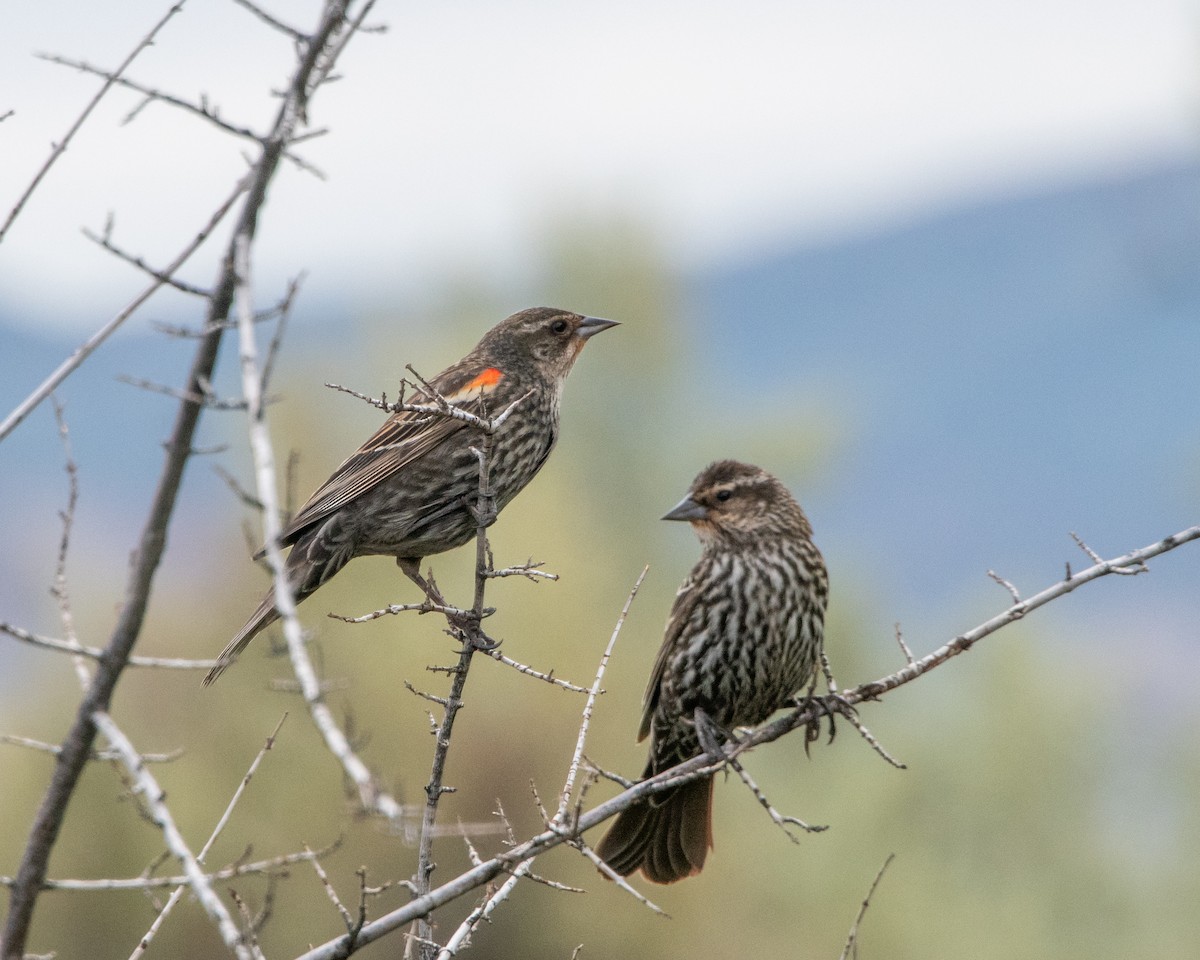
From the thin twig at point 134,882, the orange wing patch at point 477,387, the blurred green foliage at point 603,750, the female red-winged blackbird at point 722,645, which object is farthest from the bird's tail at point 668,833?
the blurred green foliage at point 603,750

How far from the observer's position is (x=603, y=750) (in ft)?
57.8

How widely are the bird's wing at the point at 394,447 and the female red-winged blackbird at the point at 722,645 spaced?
89 cm

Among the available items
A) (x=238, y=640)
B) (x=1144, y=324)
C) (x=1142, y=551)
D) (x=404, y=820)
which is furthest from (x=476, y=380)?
(x=1144, y=324)

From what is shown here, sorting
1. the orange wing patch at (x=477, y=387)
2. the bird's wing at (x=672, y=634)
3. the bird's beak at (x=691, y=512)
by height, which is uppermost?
the orange wing patch at (x=477, y=387)

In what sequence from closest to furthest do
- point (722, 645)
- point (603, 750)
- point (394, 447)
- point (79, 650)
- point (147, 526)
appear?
point (79, 650), point (147, 526), point (722, 645), point (394, 447), point (603, 750)

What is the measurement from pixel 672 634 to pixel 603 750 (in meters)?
13.3

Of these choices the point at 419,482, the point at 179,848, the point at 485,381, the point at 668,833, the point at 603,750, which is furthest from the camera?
the point at 603,750

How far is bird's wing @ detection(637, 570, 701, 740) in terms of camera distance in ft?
15.1

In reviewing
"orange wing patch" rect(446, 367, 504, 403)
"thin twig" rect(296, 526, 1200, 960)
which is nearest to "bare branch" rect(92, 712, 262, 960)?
"thin twig" rect(296, 526, 1200, 960)

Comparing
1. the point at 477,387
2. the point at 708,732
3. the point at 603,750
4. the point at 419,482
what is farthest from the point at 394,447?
the point at 603,750

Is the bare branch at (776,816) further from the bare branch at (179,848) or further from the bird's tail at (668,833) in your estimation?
the bare branch at (179,848)

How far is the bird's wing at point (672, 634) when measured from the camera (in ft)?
15.1

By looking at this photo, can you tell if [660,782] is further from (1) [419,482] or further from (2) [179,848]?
(1) [419,482]

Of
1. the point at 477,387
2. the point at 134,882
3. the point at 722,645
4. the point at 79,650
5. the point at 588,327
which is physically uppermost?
the point at 588,327
